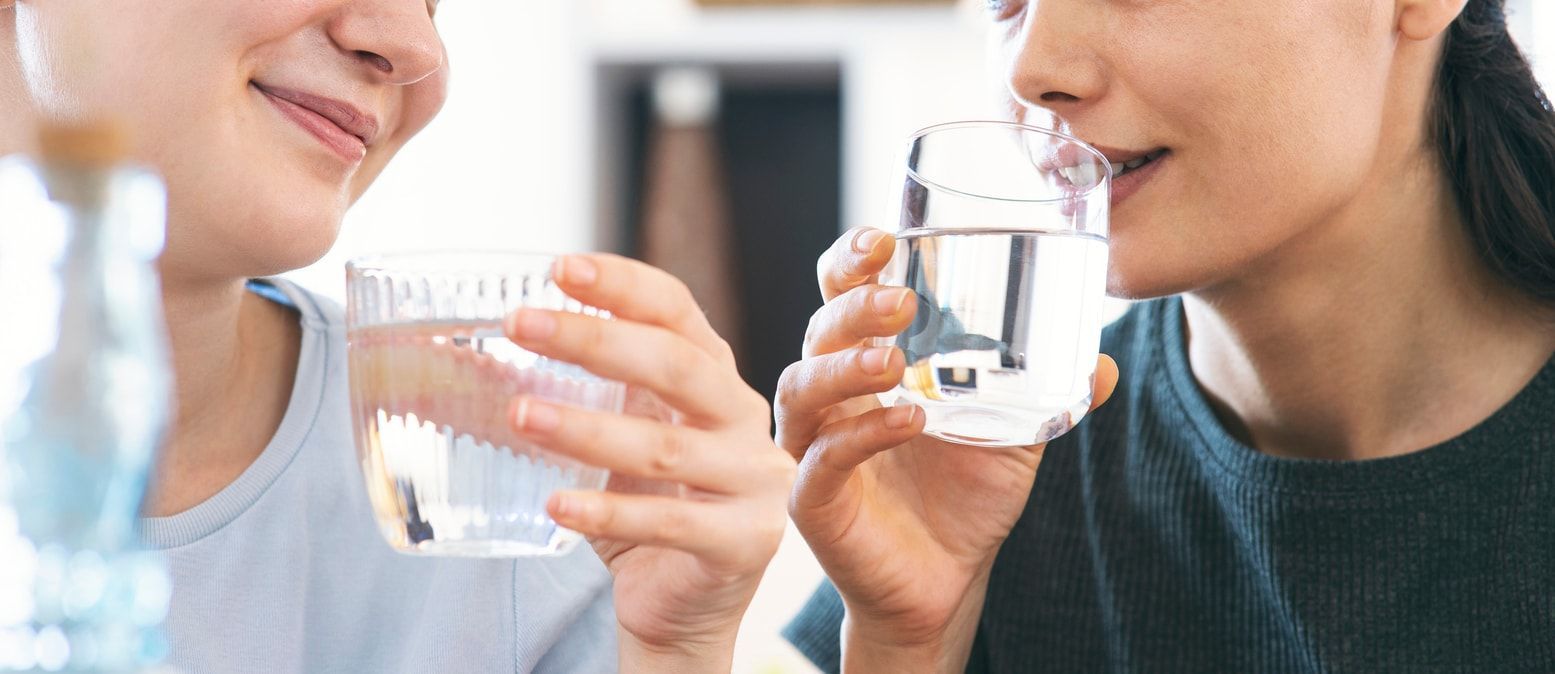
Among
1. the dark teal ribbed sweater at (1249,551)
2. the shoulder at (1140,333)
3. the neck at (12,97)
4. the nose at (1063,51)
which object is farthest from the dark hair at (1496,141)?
the neck at (12,97)

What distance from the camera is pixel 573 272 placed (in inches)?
23.3

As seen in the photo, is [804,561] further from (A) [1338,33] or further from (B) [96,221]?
(B) [96,221]

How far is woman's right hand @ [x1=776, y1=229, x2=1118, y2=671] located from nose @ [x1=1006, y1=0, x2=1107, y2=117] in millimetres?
241

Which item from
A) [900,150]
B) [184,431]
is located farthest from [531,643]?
[900,150]

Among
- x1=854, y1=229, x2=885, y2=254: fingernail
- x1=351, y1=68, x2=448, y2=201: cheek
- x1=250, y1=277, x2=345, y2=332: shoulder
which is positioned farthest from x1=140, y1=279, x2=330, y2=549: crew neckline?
x1=854, y1=229, x2=885, y2=254: fingernail

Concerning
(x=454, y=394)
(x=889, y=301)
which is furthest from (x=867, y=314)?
(x=454, y=394)

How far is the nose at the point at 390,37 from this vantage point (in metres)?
0.92

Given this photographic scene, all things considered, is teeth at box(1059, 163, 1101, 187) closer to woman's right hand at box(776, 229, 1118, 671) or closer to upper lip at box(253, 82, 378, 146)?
woman's right hand at box(776, 229, 1118, 671)

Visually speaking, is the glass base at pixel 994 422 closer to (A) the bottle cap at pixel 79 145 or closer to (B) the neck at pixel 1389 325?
(B) the neck at pixel 1389 325

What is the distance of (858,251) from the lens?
0.93 metres

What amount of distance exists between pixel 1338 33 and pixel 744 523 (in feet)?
2.45

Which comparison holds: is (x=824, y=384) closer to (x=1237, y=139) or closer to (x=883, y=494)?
(x=883, y=494)

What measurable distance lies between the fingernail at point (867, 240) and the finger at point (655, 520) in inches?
11.2

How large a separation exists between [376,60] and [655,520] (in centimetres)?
50
